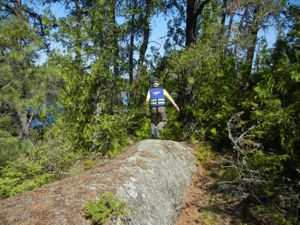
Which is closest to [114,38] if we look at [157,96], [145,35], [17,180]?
[145,35]

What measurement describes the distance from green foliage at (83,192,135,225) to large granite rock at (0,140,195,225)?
98 millimetres

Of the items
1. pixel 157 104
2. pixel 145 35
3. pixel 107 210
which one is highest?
pixel 145 35

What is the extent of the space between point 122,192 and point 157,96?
4160 mm

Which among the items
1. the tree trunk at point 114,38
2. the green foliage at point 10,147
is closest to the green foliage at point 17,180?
the green foliage at point 10,147

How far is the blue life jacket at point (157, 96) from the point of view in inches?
324

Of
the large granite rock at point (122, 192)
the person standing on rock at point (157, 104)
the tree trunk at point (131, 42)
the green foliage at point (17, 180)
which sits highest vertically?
the tree trunk at point (131, 42)

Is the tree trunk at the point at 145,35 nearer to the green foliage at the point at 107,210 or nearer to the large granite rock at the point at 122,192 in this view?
the large granite rock at the point at 122,192

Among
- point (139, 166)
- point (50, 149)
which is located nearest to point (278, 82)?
point (139, 166)

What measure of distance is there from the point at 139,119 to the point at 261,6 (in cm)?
557

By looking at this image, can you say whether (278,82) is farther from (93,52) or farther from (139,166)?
(93,52)

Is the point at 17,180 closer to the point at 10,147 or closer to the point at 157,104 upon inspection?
the point at 10,147

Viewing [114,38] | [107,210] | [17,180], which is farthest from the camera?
[114,38]

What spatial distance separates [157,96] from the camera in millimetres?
8289

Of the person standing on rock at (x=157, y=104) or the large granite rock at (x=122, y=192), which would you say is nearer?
the large granite rock at (x=122, y=192)
